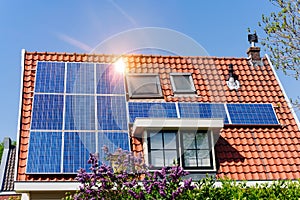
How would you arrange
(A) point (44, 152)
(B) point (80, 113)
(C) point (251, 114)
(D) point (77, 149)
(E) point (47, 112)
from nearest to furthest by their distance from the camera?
(A) point (44, 152) < (D) point (77, 149) < (E) point (47, 112) < (B) point (80, 113) < (C) point (251, 114)

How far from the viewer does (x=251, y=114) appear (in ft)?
45.6

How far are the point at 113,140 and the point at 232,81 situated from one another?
17.5 feet

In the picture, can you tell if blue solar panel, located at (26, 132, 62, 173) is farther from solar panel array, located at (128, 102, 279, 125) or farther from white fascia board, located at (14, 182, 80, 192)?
solar panel array, located at (128, 102, 279, 125)

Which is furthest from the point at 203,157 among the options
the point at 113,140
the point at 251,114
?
the point at 251,114

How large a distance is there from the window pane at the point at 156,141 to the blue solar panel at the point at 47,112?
2580mm

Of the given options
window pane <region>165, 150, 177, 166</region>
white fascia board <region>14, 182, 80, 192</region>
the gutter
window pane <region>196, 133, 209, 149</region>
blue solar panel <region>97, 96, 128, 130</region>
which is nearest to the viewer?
white fascia board <region>14, 182, 80, 192</region>

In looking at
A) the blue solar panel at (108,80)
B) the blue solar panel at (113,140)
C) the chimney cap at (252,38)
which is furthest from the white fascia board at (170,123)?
the chimney cap at (252,38)

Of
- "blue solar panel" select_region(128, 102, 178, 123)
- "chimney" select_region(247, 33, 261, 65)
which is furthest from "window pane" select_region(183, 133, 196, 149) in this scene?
"chimney" select_region(247, 33, 261, 65)

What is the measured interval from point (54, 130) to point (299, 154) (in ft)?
23.4

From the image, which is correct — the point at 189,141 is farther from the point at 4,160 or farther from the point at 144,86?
the point at 4,160

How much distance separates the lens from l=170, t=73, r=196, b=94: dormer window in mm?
14383

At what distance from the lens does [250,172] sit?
1223 centimetres

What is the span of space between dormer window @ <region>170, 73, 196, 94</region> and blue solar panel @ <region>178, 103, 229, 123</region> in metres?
0.96

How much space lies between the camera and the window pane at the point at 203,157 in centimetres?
1205
